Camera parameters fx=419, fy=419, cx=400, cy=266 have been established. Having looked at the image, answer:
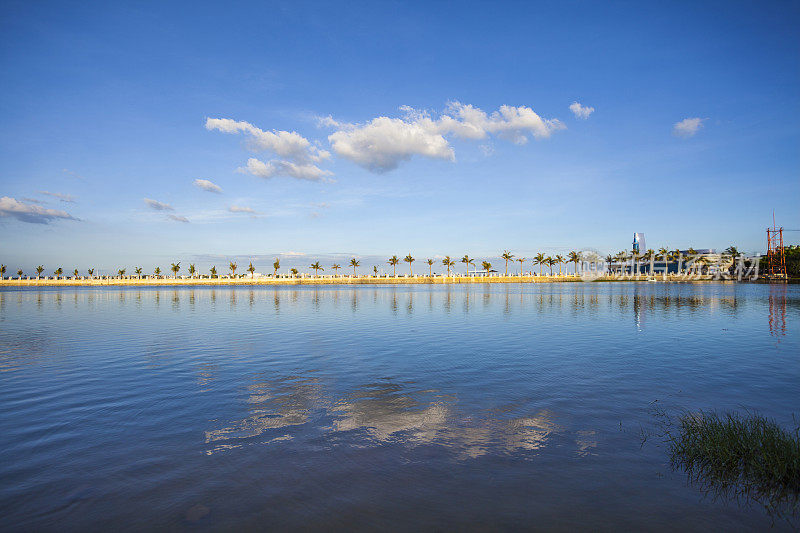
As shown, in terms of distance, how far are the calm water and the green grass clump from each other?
0.42 m

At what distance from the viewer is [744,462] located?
8.10 metres

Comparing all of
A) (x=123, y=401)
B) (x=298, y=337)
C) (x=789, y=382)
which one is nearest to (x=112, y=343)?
(x=298, y=337)

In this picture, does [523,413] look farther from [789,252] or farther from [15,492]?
[789,252]

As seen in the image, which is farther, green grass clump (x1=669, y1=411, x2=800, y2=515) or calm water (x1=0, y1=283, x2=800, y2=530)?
green grass clump (x1=669, y1=411, x2=800, y2=515)

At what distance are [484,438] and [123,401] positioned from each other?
11475 millimetres

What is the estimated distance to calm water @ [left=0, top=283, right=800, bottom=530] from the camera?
695 cm

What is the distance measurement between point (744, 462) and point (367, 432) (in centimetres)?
787

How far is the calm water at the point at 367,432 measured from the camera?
6945 mm

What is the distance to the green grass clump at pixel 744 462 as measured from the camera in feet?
23.8

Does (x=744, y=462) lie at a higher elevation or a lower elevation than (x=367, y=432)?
higher

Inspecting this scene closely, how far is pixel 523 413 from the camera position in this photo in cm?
1187

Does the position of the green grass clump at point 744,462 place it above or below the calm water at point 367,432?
above

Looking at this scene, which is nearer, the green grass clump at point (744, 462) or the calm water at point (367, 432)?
the calm water at point (367, 432)

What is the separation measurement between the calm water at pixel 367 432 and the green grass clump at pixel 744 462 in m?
0.42
